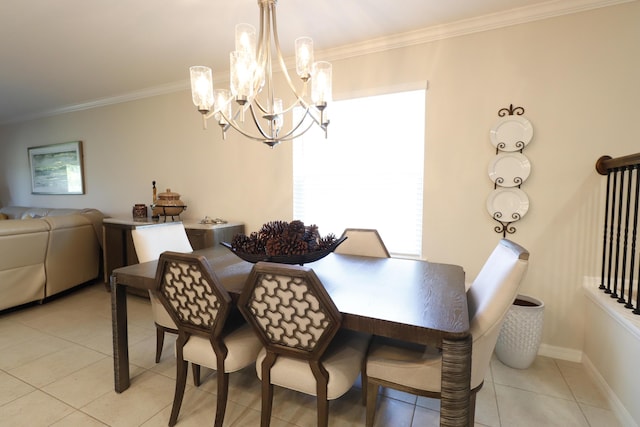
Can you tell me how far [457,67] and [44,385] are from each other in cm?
377

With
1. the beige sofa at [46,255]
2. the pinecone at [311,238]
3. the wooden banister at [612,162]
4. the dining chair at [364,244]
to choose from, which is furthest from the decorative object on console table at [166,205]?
the wooden banister at [612,162]

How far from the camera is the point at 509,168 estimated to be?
232 cm

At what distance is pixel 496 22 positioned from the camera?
2301 millimetres

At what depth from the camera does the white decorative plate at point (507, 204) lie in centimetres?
230

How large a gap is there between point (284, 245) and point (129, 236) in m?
2.74

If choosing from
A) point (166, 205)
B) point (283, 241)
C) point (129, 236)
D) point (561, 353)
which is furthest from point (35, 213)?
point (561, 353)

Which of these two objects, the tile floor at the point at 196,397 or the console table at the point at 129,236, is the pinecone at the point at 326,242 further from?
the console table at the point at 129,236

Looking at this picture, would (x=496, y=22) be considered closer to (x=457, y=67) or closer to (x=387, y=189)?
(x=457, y=67)

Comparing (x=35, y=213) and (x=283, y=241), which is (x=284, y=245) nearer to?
(x=283, y=241)

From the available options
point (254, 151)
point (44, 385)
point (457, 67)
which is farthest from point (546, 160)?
point (44, 385)

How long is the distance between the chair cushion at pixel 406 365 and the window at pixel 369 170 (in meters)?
1.35

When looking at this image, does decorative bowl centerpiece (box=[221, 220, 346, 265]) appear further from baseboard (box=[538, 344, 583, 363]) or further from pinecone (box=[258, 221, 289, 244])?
baseboard (box=[538, 344, 583, 363])

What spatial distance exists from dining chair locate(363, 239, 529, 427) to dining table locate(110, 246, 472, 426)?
94 millimetres

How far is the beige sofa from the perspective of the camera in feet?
9.66
